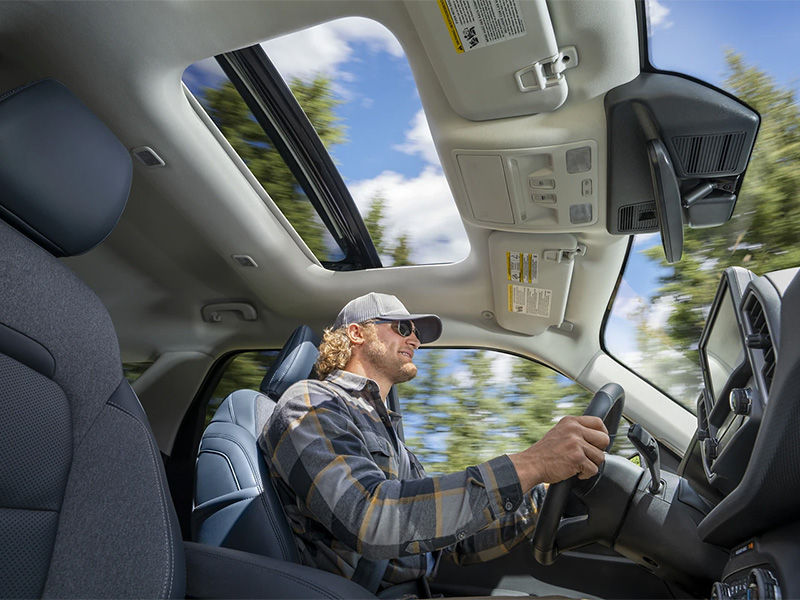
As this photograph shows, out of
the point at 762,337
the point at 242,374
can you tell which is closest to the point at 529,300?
the point at 762,337

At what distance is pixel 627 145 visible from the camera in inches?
63.6

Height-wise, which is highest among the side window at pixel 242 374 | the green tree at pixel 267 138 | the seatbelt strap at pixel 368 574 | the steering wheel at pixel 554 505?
the green tree at pixel 267 138

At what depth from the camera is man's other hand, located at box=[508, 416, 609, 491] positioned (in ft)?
4.19

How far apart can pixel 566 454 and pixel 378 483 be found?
0.42 meters

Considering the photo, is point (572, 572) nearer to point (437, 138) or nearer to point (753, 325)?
point (753, 325)

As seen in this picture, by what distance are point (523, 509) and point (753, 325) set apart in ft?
3.09

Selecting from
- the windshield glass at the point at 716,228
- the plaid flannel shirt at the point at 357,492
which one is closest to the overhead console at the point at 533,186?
the windshield glass at the point at 716,228

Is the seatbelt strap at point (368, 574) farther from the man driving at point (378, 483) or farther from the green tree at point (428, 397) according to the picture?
the green tree at point (428, 397)

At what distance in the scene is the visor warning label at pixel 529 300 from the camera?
2.34m

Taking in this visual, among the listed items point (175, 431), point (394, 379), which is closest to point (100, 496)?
point (394, 379)

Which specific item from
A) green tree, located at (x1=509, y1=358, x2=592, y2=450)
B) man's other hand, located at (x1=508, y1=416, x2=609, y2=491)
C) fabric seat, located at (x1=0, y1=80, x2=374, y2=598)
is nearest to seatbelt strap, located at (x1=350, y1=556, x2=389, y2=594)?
fabric seat, located at (x1=0, y1=80, x2=374, y2=598)

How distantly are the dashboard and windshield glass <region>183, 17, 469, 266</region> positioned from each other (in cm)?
103

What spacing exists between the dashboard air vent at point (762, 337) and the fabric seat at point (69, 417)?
872mm

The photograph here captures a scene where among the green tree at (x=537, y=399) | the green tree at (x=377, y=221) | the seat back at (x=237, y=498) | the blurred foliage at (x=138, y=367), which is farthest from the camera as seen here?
the blurred foliage at (x=138, y=367)
